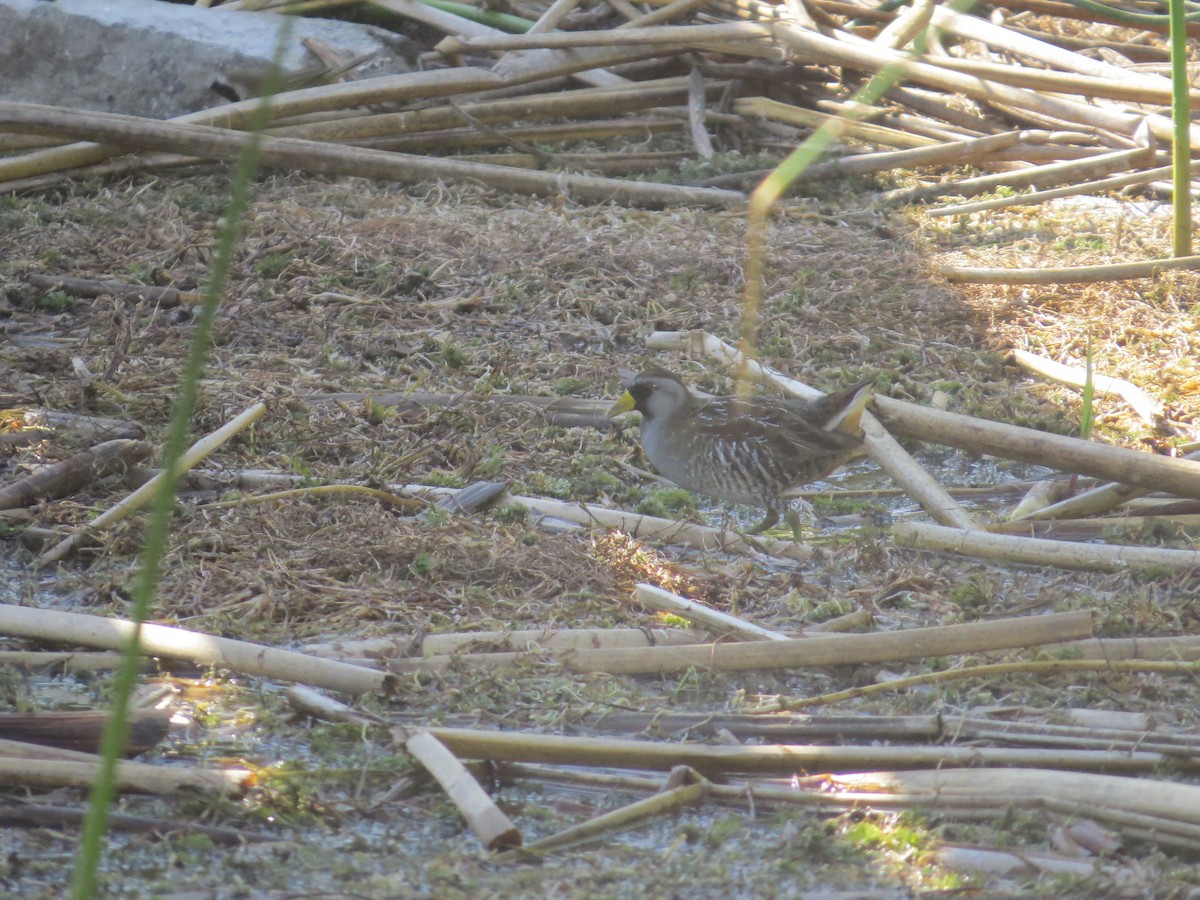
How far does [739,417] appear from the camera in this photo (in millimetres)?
4453

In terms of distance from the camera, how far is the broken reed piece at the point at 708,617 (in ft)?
10.4

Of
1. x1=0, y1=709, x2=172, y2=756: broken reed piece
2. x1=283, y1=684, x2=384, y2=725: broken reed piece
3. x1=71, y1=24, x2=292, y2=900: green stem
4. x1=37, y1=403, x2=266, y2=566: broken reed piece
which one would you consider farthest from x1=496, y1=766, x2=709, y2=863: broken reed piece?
x1=37, y1=403, x2=266, y2=566: broken reed piece

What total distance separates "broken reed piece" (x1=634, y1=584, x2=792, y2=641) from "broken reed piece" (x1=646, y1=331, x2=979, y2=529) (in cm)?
89

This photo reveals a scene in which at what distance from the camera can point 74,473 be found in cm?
404

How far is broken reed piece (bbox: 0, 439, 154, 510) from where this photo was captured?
13.0 ft

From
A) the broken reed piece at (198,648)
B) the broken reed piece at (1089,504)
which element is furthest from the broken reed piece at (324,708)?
the broken reed piece at (1089,504)

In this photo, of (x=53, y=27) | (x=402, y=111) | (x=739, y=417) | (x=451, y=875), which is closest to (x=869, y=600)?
(x=739, y=417)

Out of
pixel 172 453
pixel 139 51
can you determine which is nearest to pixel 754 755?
pixel 172 453

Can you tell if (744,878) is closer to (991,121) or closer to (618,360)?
(618,360)

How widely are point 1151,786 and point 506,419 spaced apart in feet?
9.44

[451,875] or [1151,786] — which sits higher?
[1151,786]

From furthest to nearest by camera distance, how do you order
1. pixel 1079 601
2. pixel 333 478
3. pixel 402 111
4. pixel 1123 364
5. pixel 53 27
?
pixel 53 27 < pixel 402 111 < pixel 1123 364 < pixel 333 478 < pixel 1079 601

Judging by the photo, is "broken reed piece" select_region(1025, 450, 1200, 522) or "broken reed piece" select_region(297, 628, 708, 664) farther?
"broken reed piece" select_region(1025, 450, 1200, 522)

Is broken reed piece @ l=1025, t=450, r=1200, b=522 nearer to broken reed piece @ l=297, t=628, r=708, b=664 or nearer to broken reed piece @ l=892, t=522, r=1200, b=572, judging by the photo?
broken reed piece @ l=892, t=522, r=1200, b=572
